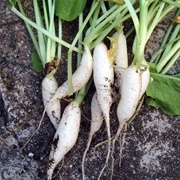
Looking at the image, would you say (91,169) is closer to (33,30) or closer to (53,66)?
(53,66)

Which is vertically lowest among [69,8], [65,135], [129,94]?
[65,135]

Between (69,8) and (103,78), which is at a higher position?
(69,8)

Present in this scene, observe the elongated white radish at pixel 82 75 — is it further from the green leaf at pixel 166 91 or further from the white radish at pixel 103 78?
the green leaf at pixel 166 91

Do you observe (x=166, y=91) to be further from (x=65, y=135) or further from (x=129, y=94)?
(x=65, y=135)

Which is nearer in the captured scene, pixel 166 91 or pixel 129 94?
pixel 129 94

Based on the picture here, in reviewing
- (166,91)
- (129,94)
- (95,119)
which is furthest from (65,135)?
→ (166,91)

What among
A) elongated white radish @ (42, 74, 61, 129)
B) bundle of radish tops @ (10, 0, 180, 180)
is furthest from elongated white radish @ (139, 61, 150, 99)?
elongated white radish @ (42, 74, 61, 129)

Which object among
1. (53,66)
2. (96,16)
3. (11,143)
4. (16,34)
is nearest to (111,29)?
(96,16)
